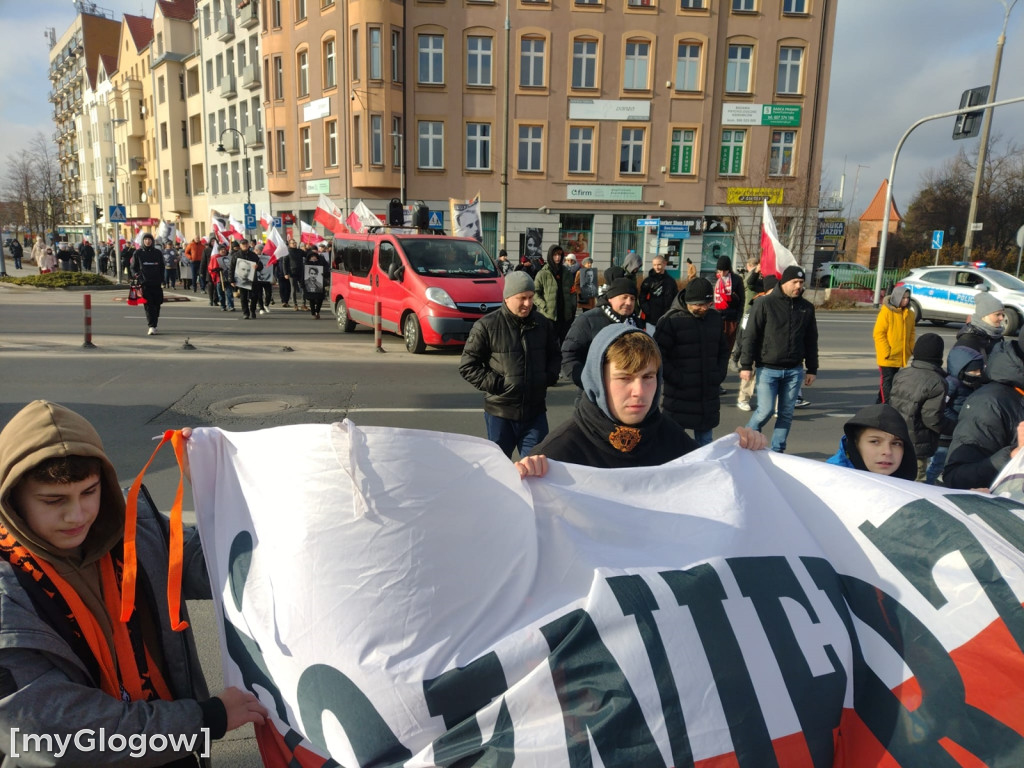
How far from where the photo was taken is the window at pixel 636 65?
31922mm

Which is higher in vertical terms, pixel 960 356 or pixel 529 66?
pixel 529 66

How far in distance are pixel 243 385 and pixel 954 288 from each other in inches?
771

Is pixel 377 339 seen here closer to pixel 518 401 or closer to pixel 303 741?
pixel 518 401

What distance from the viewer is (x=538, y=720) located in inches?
65.7

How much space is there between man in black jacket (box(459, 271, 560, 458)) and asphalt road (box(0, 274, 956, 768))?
2290 millimetres

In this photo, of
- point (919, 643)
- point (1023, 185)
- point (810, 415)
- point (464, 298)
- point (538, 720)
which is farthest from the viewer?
point (1023, 185)

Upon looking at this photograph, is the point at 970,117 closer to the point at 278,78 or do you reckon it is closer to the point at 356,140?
the point at 356,140

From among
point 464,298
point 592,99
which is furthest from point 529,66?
point 464,298

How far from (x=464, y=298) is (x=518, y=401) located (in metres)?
7.63

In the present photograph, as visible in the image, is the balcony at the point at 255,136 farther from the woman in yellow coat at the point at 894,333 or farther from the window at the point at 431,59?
the woman in yellow coat at the point at 894,333

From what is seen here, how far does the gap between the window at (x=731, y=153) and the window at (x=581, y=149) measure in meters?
6.21

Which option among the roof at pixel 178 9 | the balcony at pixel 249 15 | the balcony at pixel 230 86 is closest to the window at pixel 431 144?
the balcony at pixel 249 15

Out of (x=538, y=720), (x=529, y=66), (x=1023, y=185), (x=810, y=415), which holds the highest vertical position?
(x=529, y=66)

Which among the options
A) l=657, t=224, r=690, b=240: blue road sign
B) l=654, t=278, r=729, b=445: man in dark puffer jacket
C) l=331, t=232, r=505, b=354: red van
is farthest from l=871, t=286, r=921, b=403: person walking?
l=657, t=224, r=690, b=240: blue road sign
